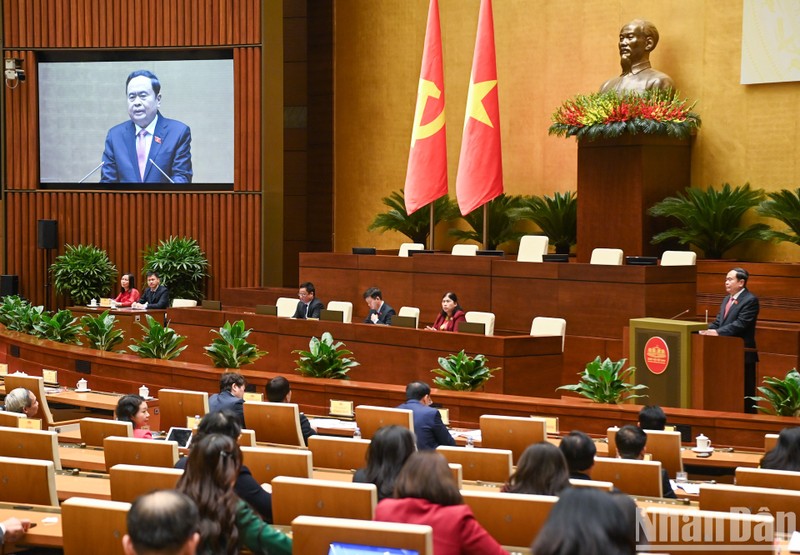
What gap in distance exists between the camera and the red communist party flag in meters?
13.0

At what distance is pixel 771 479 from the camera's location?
4.23m

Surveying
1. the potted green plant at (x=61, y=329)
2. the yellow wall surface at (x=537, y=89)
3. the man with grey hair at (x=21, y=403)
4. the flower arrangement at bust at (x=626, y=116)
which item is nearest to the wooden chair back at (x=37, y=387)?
the man with grey hair at (x=21, y=403)

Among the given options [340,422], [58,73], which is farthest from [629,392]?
[58,73]

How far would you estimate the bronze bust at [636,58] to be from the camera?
39.1ft

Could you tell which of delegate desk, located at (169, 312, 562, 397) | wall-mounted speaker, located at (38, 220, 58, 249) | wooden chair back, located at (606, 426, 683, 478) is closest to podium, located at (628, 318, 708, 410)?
delegate desk, located at (169, 312, 562, 397)

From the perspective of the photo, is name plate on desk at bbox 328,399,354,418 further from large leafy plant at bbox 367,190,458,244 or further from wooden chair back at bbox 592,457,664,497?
large leafy plant at bbox 367,190,458,244

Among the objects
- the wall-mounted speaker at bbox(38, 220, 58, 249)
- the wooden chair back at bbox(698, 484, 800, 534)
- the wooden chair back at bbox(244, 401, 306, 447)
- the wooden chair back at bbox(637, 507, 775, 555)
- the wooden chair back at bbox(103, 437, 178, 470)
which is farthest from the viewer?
the wall-mounted speaker at bbox(38, 220, 58, 249)

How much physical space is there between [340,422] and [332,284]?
584 cm

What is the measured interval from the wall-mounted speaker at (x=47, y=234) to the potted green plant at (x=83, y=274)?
31cm

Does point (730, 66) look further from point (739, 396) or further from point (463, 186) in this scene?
point (739, 396)

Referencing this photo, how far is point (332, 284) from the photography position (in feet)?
40.9

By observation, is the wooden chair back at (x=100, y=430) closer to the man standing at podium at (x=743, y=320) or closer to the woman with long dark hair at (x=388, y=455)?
the woman with long dark hair at (x=388, y=455)

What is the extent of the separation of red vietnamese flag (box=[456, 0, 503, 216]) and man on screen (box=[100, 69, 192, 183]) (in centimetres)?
476

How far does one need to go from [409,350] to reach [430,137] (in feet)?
13.8
